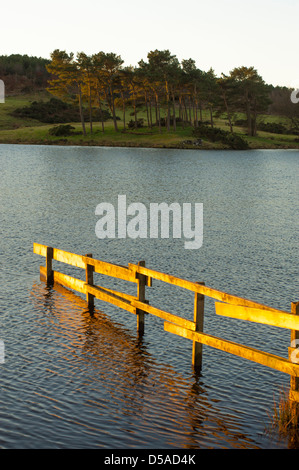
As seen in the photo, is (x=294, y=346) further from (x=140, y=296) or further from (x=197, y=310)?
(x=140, y=296)

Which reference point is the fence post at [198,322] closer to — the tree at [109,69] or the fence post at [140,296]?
the fence post at [140,296]

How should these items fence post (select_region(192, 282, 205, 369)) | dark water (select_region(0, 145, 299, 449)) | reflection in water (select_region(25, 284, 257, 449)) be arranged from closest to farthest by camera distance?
1. reflection in water (select_region(25, 284, 257, 449))
2. dark water (select_region(0, 145, 299, 449))
3. fence post (select_region(192, 282, 205, 369))

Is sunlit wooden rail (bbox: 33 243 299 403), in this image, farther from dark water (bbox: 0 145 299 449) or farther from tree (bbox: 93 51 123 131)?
tree (bbox: 93 51 123 131)

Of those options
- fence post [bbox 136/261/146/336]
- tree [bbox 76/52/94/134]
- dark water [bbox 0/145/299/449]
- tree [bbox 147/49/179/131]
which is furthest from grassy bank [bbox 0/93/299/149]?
fence post [bbox 136/261/146/336]

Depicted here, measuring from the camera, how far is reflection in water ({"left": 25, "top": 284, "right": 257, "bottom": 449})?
14.0 meters

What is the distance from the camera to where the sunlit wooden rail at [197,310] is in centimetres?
1391

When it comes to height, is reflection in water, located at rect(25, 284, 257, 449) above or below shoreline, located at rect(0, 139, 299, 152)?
below

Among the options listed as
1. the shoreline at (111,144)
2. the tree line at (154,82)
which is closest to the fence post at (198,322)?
the shoreline at (111,144)

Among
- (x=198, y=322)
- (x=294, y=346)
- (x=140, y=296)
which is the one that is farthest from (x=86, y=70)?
(x=294, y=346)

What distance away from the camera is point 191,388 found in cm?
1680

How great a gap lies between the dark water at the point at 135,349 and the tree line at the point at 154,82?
10483 cm

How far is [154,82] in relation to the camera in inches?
5807

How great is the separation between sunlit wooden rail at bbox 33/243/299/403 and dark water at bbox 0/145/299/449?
2.93ft
